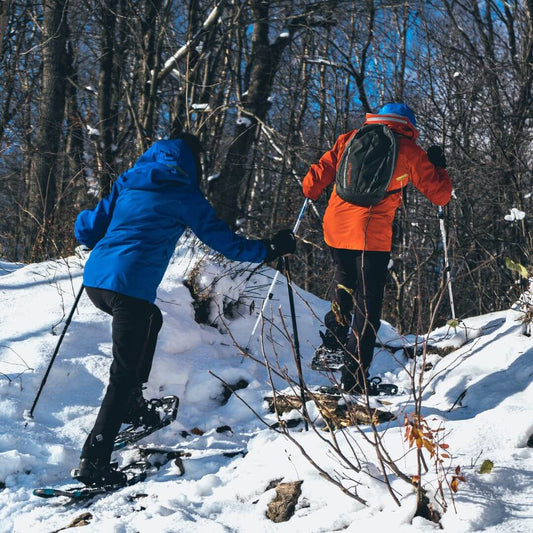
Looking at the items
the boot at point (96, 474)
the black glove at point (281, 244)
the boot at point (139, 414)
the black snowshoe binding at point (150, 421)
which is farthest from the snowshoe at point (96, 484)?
the black glove at point (281, 244)

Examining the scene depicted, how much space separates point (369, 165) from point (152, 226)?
1676 millimetres

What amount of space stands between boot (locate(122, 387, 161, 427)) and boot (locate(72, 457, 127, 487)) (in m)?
0.62

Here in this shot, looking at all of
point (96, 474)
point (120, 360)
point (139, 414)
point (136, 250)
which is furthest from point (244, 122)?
point (96, 474)

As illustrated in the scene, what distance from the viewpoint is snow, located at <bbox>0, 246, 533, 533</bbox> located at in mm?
2688

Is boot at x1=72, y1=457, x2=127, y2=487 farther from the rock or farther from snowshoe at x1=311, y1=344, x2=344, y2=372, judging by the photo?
snowshoe at x1=311, y1=344, x2=344, y2=372

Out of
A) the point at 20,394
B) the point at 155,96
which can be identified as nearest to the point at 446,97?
the point at 155,96

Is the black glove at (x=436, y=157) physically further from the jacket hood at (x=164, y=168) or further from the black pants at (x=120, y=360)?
the black pants at (x=120, y=360)

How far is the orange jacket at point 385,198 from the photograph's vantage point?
437cm

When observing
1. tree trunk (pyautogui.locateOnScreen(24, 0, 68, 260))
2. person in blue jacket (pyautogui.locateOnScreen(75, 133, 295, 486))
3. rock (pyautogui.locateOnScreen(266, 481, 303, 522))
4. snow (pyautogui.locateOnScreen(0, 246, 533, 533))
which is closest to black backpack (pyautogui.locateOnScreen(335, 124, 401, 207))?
person in blue jacket (pyautogui.locateOnScreen(75, 133, 295, 486))

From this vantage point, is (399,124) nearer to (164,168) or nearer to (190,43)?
(164,168)

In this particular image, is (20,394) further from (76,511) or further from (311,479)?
(311,479)

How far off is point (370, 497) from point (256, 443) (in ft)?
4.13

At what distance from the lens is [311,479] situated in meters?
3.05

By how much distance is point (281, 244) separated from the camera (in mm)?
4066
